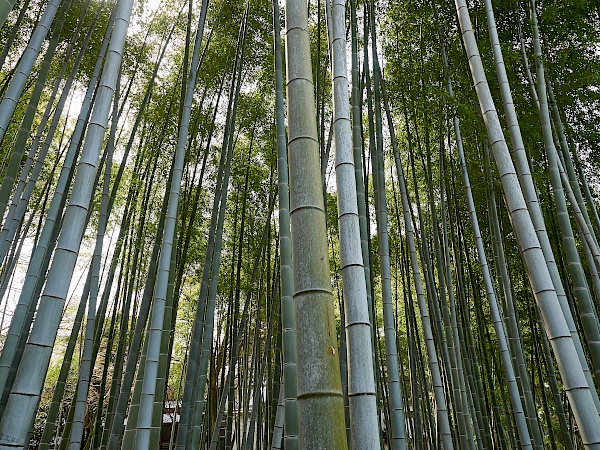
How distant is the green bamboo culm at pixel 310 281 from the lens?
1002mm

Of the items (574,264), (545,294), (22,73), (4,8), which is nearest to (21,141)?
(22,73)

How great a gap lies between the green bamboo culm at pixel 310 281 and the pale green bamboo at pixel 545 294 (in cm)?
95

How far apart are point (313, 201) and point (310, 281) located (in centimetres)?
20

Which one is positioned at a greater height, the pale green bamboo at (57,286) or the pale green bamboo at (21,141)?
the pale green bamboo at (21,141)

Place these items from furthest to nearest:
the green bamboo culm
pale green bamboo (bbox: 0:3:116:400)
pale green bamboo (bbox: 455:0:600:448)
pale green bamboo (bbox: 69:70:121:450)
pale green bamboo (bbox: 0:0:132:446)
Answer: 1. pale green bamboo (bbox: 69:70:121:450)
2. pale green bamboo (bbox: 0:3:116:400)
3. pale green bamboo (bbox: 455:0:600:448)
4. pale green bamboo (bbox: 0:0:132:446)
5. the green bamboo culm

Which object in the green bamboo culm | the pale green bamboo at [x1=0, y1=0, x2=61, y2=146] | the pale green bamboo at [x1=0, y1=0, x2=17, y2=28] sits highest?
the pale green bamboo at [x1=0, y1=0, x2=61, y2=146]

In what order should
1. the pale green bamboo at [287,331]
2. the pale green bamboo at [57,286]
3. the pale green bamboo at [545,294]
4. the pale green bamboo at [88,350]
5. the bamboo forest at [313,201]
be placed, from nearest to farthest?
the pale green bamboo at [57,286] < the bamboo forest at [313,201] < the pale green bamboo at [545,294] < the pale green bamboo at [287,331] < the pale green bamboo at [88,350]

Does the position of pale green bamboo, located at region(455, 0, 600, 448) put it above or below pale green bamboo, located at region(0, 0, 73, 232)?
below

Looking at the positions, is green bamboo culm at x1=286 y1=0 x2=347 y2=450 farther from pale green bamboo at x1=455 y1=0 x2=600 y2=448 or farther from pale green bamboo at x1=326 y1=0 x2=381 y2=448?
pale green bamboo at x1=455 y1=0 x2=600 y2=448

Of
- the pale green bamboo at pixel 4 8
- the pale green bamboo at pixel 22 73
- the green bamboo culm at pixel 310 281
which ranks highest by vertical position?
the pale green bamboo at pixel 22 73

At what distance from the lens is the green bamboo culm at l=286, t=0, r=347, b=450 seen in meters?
1.00

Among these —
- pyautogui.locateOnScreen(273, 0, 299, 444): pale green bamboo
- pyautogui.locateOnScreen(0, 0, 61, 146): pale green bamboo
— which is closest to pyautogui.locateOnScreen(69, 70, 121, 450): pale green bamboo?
pyautogui.locateOnScreen(0, 0, 61, 146): pale green bamboo

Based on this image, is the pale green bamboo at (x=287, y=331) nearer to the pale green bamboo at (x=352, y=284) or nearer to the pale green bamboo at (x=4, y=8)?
the pale green bamboo at (x=352, y=284)

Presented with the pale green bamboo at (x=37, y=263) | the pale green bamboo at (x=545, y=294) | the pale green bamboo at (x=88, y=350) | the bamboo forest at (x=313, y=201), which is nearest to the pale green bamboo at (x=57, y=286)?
the bamboo forest at (x=313, y=201)
